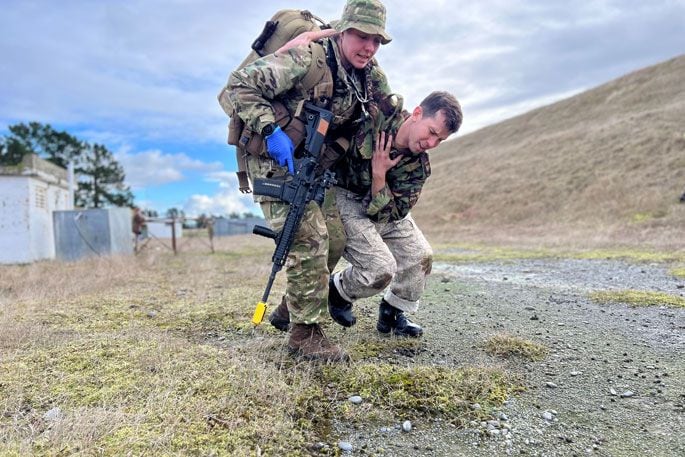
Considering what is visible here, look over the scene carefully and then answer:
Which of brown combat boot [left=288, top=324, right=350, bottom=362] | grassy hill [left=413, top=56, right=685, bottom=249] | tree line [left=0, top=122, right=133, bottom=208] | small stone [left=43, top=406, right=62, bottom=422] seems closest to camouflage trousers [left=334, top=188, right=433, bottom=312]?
brown combat boot [left=288, top=324, right=350, bottom=362]

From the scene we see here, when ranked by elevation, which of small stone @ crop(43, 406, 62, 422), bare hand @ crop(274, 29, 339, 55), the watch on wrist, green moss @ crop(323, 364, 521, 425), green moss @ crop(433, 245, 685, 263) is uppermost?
bare hand @ crop(274, 29, 339, 55)

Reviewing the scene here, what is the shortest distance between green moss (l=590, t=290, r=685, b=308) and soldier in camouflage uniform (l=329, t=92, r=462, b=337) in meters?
2.61

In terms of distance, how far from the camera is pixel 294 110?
11.2ft

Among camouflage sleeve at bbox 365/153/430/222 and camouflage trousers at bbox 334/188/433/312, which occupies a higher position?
camouflage sleeve at bbox 365/153/430/222

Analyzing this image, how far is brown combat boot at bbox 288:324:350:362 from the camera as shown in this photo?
3.14 metres

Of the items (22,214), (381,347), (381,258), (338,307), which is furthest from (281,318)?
(22,214)

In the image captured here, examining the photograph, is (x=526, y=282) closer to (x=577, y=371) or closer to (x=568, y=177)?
(x=577, y=371)

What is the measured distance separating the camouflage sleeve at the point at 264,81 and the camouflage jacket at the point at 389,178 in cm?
70

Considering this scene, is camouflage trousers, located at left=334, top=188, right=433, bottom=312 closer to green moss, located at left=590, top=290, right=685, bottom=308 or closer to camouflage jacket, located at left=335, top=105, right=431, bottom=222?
camouflage jacket, located at left=335, top=105, right=431, bottom=222

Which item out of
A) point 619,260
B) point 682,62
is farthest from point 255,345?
point 682,62

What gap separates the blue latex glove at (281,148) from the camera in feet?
10.3

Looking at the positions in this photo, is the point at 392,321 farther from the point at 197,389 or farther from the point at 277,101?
Result: the point at 277,101

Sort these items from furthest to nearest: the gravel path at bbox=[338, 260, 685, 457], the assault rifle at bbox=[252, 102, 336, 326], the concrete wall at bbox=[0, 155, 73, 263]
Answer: the concrete wall at bbox=[0, 155, 73, 263] < the assault rifle at bbox=[252, 102, 336, 326] < the gravel path at bbox=[338, 260, 685, 457]

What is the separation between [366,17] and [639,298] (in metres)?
4.17
